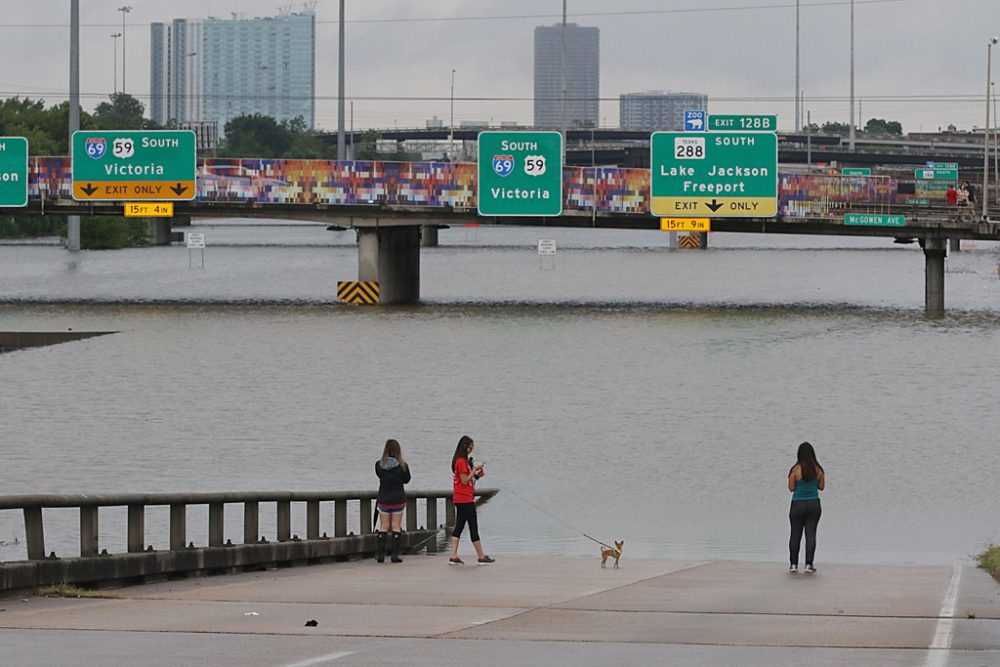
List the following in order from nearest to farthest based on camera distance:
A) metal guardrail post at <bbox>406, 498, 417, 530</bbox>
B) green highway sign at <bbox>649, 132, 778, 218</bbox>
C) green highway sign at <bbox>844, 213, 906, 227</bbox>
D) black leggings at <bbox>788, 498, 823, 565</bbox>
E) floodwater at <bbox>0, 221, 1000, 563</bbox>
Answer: black leggings at <bbox>788, 498, 823, 565</bbox>, metal guardrail post at <bbox>406, 498, 417, 530</bbox>, floodwater at <bbox>0, 221, 1000, 563</bbox>, green highway sign at <bbox>649, 132, 778, 218</bbox>, green highway sign at <bbox>844, 213, 906, 227</bbox>

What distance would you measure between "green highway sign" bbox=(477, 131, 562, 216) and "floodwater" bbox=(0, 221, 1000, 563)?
4137mm

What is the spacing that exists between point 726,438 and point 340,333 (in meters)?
25.5

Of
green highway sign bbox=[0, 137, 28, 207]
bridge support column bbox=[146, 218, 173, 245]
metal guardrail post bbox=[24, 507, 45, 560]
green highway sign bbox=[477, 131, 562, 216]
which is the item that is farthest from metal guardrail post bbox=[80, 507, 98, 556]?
bridge support column bbox=[146, 218, 173, 245]

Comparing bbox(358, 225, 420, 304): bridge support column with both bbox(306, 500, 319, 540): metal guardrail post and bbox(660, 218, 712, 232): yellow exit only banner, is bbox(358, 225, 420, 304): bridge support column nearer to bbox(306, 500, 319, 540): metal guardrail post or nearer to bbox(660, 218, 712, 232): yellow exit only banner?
bbox(660, 218, 712, 232): yellow exit only banner

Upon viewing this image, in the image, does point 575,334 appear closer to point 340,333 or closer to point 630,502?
point 340,333

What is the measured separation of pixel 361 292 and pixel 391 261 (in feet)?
6.59

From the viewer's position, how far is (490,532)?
92.9 ft

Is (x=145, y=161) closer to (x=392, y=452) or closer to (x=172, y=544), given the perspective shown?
(x=392, y=452)

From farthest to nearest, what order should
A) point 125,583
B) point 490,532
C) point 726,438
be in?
point 726,438 < point 490,532 < point 125,583

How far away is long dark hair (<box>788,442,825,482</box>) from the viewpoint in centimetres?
2050

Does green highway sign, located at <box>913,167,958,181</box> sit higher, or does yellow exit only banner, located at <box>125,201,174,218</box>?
green highway sign, located at <box>913,167,958,181</box>

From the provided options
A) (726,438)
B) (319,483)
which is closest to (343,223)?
(726,438)

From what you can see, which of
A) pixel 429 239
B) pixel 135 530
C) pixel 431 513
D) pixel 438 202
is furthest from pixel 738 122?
pixel 429 239

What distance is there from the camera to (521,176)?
70500 millimetres
